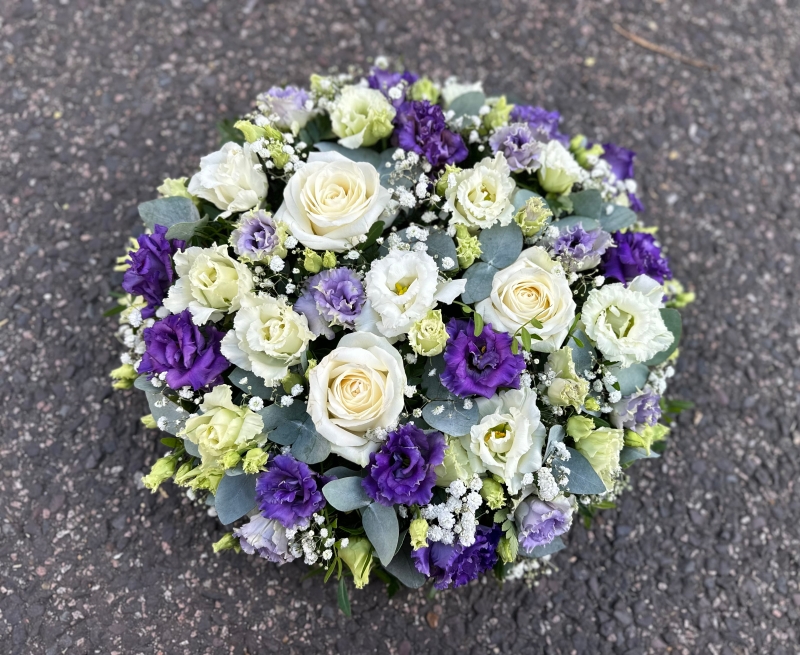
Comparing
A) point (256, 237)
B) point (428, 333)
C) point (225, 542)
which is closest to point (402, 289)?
point (428, 333)

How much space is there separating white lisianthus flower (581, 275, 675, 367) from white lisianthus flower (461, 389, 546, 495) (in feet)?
0.69

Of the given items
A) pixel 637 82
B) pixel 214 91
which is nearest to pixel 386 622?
pixel 214 91

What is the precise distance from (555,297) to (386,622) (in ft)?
3.29

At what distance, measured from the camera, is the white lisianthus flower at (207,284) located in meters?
1.35

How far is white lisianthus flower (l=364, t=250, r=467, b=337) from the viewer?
129 cm

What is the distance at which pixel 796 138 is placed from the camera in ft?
→ 8.08

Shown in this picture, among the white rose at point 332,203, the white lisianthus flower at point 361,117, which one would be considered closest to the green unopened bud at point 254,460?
the white rose at point 332,203

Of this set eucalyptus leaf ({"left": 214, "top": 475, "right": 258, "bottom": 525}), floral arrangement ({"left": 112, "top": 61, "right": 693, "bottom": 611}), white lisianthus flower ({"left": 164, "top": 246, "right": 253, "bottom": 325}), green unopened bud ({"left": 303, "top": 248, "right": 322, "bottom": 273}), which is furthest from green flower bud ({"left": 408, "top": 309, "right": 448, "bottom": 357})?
eucalyptus leaf ({"left": 214, "top": 475, "right": 258, "bottom": 525})

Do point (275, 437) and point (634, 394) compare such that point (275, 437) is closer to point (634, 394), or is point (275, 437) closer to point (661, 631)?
point (634, 394)

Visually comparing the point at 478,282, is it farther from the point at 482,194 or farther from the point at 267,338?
the point at 267,338

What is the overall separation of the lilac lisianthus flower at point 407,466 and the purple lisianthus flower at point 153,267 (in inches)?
24.1

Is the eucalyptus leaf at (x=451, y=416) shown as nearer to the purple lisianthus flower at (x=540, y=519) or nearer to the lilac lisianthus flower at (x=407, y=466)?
the lilac lisianthus flower at (x=407, y=466)

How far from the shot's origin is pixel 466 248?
141 centimetres

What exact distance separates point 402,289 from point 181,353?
0.48m
